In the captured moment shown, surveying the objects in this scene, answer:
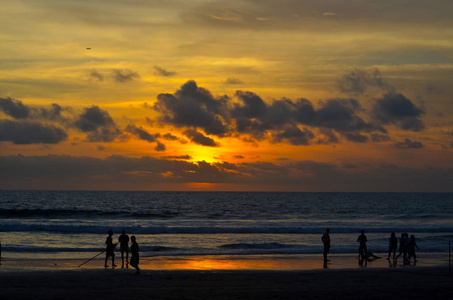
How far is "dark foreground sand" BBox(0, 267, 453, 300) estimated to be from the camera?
16.5 meters

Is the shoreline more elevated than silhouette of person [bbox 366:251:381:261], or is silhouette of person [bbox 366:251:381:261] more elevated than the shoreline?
silhouette of person [bbox 366:251:381:261]

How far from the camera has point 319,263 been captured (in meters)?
26.9

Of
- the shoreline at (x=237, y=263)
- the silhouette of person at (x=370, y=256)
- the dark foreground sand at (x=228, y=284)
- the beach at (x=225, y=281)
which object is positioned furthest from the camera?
the silhouette of person at (x=370, y=256)

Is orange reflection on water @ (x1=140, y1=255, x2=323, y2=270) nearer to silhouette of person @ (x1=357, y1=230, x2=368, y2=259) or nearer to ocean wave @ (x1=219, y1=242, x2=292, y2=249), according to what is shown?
silhouette of person @ (x1=357, y1=230, x2=368, y2=259)

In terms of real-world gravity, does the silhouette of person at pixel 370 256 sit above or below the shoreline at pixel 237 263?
above

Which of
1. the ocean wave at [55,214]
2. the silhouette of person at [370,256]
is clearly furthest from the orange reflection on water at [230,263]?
the ocean wave at [55,214]

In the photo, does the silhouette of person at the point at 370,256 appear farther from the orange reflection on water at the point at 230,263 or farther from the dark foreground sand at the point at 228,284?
the dark foreground sand at the point at 228,284

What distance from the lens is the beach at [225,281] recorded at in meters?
16.7

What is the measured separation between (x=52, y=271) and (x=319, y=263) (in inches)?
528

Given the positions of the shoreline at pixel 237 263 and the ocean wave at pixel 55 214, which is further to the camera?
the ocean wave at pixel 55 214

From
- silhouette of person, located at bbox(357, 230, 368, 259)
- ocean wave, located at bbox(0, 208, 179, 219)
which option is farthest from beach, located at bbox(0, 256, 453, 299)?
ocean wave, located at bbox(0, 208, 179, 219)

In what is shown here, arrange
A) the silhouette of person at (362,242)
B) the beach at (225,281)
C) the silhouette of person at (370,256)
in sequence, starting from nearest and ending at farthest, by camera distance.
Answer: the beach at (225,281)
the silhouette of person at (362,242)
the silhouette of person at (370,256)

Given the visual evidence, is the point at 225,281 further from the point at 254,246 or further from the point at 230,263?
the point at 254,246

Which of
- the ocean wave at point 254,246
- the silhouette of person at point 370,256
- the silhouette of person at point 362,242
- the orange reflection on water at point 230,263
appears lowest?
the ocean wave at point 254,246
